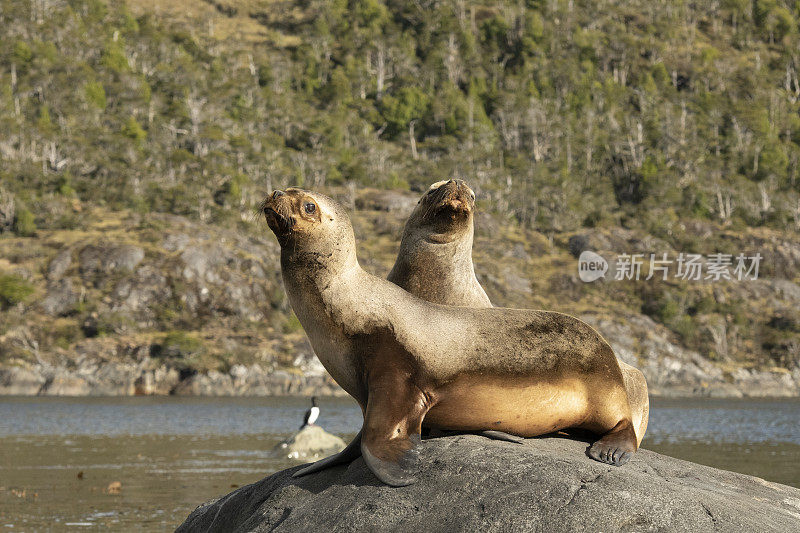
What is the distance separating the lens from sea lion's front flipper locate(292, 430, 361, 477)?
547 centimetres

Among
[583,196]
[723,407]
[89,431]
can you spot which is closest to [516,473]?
[89,431]

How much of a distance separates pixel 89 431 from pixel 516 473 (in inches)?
1324

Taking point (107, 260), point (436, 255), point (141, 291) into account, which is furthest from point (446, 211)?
point (107, 260)

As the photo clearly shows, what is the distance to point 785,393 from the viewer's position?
8519 cm

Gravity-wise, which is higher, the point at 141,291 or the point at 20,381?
the point at 141,291

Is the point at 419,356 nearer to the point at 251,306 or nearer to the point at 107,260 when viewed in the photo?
the point at 251,306

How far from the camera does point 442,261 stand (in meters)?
6.18

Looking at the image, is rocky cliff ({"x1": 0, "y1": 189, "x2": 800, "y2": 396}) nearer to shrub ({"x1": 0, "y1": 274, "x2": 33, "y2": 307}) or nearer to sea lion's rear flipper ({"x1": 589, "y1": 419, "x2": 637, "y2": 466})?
shrub ({"x1": 0, "y1": 274, "x2": 33, "y2": 307})

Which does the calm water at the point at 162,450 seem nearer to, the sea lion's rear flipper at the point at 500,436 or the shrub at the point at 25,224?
the sea lion's rear flipper at the point at 500,436

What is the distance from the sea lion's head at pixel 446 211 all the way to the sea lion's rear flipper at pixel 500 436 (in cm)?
133

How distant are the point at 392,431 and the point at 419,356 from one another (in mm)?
448

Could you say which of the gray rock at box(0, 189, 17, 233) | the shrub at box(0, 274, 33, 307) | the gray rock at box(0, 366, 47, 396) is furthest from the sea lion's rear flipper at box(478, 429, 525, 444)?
the gray rock at box(0, 189, 17, 233)

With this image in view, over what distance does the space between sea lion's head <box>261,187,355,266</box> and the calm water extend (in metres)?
8.32

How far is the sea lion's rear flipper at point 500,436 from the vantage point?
17.7 ft
